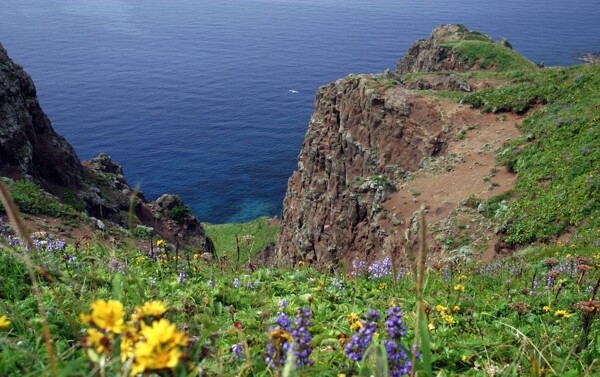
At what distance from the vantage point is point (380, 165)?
122 ft

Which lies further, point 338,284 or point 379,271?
point 379,271

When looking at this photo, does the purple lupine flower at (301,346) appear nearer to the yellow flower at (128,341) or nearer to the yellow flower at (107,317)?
the yellow flower at (128,341)

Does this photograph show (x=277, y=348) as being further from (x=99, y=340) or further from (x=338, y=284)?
(x=338, y=284)

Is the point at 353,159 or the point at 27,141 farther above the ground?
the point at 27,141

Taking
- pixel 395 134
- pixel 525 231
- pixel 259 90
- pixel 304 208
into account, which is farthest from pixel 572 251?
pixel 259 90

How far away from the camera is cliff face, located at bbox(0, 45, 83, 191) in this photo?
89.6 feet

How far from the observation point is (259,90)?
107 metres

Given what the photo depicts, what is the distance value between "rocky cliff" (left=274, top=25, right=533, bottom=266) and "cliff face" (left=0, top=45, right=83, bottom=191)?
48.0ft

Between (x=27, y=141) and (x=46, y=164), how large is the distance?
7.80 ft

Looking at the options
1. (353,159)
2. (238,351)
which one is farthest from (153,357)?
(353,159)

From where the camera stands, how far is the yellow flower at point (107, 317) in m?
2.20

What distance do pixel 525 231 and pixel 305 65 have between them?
10472cm

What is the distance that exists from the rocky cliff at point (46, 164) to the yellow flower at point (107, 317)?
23.7m

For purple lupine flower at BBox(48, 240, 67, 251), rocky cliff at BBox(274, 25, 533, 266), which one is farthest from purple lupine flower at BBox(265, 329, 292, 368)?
rocky cliff at BBox(274, 25, 533, 266)
